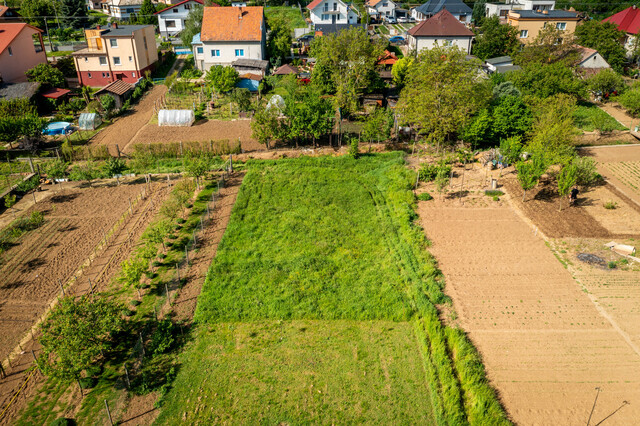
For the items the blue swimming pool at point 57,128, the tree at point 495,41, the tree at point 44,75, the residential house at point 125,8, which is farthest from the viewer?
the residential house at point 125,8

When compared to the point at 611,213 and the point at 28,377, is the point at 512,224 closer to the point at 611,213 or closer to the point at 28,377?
the point at 611,213

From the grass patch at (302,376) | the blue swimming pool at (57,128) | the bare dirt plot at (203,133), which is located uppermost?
the blue swimming pool at (57,128)

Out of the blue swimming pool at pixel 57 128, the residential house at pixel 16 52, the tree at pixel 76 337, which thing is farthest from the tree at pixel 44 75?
the tree at pixel 76 337

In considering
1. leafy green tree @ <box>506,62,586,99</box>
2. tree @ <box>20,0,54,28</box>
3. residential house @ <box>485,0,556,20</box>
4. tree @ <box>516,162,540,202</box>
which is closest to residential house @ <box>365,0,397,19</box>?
residential house @ <box>485,0,556,20</box>

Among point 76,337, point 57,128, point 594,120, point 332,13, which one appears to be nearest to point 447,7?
point 332,13

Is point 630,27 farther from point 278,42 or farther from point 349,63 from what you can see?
point 278,42

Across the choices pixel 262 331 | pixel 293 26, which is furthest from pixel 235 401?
pixel 293 26

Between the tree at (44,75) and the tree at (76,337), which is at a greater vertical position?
the tree at (44,75)

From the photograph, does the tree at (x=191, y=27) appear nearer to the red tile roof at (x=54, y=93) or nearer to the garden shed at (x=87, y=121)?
the red tile roof at (x=54, y=93)
